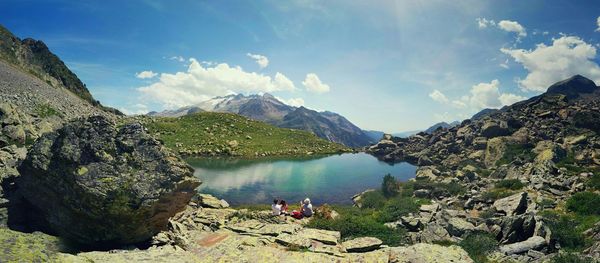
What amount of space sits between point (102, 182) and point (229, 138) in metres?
105

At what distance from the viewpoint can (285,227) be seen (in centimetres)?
2272

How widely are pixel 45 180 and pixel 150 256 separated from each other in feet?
21.8

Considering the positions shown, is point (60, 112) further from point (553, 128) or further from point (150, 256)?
point (553, 128)

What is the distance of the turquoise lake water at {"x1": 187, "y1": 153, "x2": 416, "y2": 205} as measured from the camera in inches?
2032

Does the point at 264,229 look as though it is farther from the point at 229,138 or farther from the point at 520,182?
the point at 229,138

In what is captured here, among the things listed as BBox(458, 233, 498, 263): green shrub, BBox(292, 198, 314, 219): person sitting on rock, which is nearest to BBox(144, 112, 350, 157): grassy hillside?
BBox(292, 198, 314, 219): person sitting on rock

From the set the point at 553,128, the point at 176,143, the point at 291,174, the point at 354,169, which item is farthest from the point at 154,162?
the point at 553,128

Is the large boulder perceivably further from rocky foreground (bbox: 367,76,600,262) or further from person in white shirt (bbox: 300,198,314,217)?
person in white shirt (bbox: 300,198,314,217)

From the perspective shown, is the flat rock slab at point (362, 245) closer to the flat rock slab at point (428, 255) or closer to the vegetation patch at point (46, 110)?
the flat rock slab at point (428, 255)

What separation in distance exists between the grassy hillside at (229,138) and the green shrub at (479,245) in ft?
253

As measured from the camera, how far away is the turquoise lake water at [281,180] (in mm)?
51625

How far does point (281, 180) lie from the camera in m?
64.9

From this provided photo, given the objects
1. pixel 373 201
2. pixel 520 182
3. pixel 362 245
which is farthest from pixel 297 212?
pixel 520 182

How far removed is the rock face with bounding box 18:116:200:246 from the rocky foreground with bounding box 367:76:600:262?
17058 mm
